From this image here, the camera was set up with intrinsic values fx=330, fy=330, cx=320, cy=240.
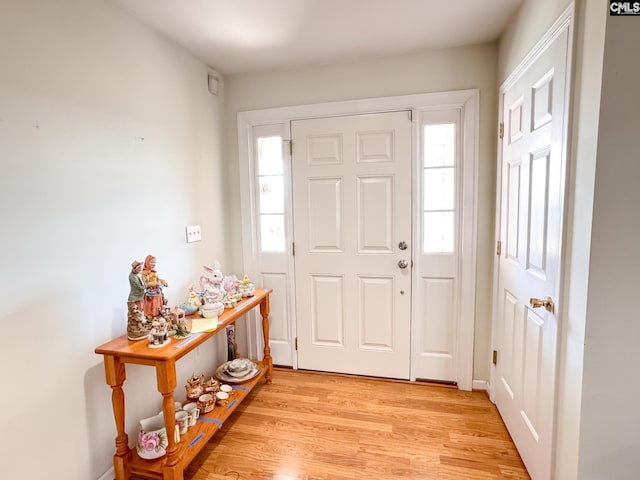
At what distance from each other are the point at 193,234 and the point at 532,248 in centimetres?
205

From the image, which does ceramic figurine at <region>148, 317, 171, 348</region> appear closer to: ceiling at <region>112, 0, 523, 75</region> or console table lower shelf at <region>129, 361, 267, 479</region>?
console table lower shelf at <region>129, 361, 267, 479</region>

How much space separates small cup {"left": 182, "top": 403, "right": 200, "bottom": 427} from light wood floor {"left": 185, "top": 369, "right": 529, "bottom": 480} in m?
0.20

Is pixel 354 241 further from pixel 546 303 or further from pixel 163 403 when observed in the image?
pixel 163 403

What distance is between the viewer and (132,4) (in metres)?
1.70

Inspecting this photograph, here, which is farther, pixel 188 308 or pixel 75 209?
pixel 188 308

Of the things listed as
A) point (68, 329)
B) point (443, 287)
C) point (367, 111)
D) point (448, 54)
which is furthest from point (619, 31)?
point (68, 329)

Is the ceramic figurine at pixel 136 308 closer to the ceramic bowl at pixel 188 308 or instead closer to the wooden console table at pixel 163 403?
the wooden console table at pixel 163 403

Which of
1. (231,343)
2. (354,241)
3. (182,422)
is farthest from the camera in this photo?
(231,343)

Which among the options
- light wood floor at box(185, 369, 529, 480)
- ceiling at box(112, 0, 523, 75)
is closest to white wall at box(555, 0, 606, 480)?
light wood floor at box(185, 369, 529, 480)

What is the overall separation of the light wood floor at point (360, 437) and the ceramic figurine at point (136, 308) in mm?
810

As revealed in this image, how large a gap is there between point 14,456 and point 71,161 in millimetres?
1206

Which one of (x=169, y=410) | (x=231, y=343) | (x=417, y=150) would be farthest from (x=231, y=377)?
(x=417, y=150)

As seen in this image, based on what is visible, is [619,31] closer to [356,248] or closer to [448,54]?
[448,54]

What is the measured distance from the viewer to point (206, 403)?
6.59 ft
